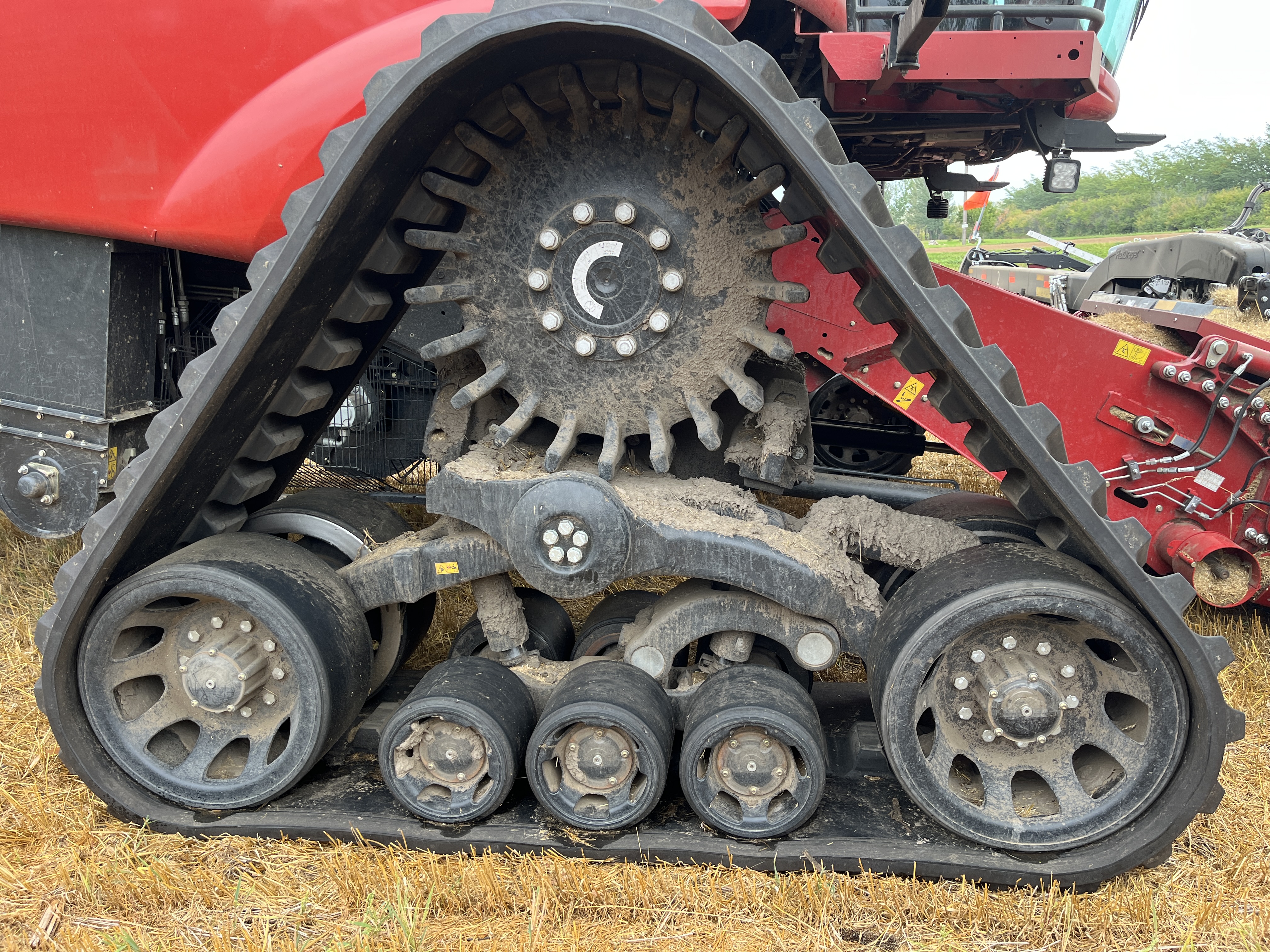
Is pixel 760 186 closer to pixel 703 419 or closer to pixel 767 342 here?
pixel 767 342

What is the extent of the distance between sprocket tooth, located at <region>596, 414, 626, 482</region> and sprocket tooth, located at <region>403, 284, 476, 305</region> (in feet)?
1.51

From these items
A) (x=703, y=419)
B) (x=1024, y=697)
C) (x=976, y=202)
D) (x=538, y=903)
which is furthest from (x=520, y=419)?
(x=976, y=202)

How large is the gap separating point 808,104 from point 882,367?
1.30m

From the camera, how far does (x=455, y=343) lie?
2.19m

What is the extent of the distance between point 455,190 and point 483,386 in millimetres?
462

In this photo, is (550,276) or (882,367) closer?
(550,276)

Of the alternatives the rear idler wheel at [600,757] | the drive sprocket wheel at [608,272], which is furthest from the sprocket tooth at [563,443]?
the rear idler wheel at [600,757]

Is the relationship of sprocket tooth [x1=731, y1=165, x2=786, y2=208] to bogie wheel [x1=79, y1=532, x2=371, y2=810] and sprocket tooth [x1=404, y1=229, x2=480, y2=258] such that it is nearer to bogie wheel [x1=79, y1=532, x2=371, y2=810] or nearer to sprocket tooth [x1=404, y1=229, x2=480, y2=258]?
sprocket tooth [x1=404, y1=229, x2=480, y2=258]

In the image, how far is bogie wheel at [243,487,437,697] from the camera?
2500mm

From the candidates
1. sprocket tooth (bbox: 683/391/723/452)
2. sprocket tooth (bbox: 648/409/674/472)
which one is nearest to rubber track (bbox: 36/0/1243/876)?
sprocket tooth (bbox: 683/391/723/452)

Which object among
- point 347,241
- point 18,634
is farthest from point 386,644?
point 18,634

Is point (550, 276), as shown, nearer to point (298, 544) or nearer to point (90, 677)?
point (298, 544)

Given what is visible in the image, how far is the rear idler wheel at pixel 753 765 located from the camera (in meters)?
1.98

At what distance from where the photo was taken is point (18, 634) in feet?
10.7
